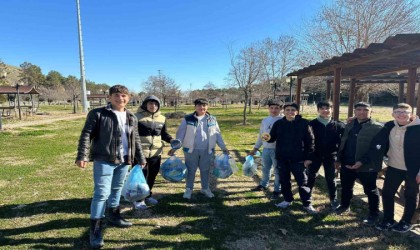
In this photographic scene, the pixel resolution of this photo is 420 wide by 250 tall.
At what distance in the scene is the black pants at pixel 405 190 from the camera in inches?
130

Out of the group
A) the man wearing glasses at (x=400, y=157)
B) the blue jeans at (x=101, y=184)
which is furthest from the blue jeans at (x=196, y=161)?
the man wearing glasses at (x=400, y=157)

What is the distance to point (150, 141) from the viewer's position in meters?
3.95

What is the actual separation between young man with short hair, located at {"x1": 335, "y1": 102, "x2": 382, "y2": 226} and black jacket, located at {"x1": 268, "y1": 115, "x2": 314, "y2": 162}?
0.46 m

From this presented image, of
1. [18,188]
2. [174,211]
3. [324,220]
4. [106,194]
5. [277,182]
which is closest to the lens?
[106,194]

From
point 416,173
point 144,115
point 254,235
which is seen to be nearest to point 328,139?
point 416,173

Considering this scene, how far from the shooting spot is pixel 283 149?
4.12 meters

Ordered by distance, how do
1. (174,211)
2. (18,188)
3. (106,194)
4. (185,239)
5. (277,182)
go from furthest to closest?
(18,188) < (277,182) < (174,211) < (185,239) < (106,194)

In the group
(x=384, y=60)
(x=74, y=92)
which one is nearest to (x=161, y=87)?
(x=74, y=92)

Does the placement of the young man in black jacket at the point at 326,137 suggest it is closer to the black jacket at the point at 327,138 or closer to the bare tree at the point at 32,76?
the black jacket at the point at 327,138

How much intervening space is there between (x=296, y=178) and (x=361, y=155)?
978 mm

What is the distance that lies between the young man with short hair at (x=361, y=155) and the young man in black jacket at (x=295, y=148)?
0.48 metres

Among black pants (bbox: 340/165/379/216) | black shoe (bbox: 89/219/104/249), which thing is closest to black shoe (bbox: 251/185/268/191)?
black pants (bbox: 340/165/379/216)

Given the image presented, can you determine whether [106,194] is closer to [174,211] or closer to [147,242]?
[147,242]

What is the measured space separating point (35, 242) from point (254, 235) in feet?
8.70
